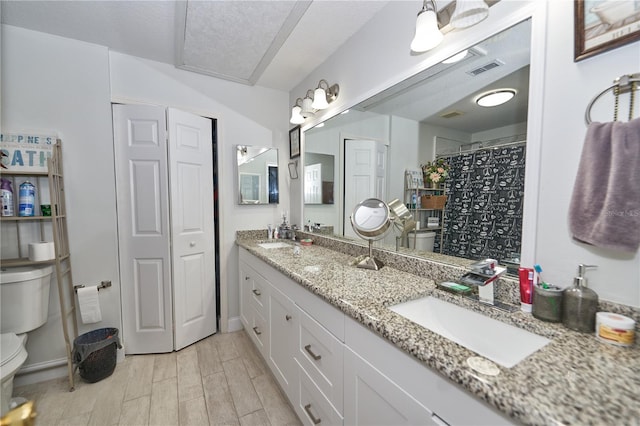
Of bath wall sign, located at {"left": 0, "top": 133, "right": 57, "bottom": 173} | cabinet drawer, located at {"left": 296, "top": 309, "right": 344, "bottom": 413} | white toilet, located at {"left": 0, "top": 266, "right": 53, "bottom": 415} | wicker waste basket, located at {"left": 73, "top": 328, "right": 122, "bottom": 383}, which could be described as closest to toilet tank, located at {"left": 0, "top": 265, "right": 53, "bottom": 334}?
white toilet, located at {"left": 0, "top": 266, "right": 53, "bottom": 415}

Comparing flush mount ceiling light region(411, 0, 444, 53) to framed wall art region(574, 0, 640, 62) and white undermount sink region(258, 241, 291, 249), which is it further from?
white undermount sink region(258, 241, 291, 249)

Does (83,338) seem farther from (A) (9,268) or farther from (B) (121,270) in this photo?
(A) (9,268)

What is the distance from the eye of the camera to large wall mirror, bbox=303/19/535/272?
1.00 metres

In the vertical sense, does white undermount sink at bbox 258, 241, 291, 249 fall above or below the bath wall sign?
below

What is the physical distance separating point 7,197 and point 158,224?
84 centimetres

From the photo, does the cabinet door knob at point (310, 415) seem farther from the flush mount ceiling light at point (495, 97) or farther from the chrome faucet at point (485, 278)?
the flush mount ceiling light at point (495, 97)

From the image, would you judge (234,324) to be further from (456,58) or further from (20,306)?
(456,58)

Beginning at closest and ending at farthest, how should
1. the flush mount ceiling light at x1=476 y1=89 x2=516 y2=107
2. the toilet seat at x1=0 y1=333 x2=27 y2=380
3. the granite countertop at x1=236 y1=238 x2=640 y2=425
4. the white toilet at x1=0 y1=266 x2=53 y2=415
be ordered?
the granite countertop at x1=236 y1=238 x2=640 y2=425 < the flush mount ceiling light at x1=476 y1=89 x2=516 y2=107 < the toilet seat at x1=0 y1=333 x2=27 y2=380 < the white toilet at x1=0 y1=266 x2=53 y2=415

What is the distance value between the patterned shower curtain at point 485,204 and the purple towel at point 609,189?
19 centimetres

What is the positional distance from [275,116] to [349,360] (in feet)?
7.84

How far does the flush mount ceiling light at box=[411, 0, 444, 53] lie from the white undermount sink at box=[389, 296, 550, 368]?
1.15 m

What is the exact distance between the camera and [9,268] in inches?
65.9

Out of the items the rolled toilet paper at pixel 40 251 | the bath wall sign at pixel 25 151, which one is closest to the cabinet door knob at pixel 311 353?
the rolled toilet paper at pixel 40 251

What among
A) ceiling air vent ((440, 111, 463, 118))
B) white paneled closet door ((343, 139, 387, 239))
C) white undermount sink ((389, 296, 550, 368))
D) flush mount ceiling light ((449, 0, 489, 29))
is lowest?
white undermount sink ((389, 296, 550, 368))
